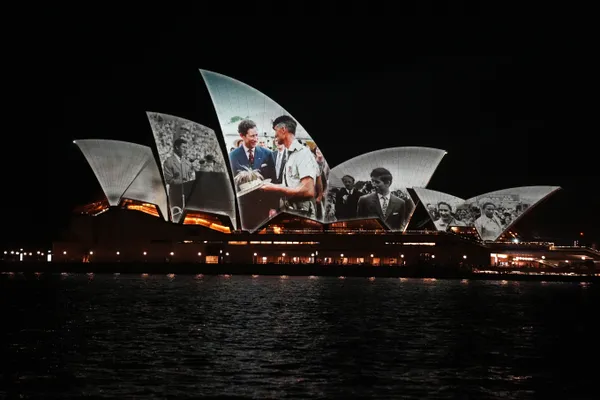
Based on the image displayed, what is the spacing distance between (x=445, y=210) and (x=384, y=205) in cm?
532

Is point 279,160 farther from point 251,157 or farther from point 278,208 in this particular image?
point 278,208

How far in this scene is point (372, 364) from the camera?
16.4 metres

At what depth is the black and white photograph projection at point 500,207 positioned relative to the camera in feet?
222

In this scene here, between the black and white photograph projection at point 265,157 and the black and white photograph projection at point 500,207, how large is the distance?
12941 millimetres

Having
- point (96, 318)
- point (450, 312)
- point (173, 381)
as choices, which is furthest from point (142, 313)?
point (173, 381)

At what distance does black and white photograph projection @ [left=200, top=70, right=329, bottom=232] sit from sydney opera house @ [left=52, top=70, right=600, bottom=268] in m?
0.10

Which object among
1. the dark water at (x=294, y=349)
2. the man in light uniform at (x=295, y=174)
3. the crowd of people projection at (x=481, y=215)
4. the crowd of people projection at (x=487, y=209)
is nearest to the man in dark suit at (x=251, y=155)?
the man in light uniform at (x=295, y=174)

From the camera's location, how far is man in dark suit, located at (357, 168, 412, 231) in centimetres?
6581

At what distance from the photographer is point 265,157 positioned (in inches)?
2421

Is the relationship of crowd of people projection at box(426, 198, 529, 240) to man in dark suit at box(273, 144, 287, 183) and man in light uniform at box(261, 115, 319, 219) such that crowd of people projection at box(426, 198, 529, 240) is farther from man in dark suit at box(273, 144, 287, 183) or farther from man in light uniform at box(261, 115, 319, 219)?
man in dark suit at box(273, 144, 287, 183)

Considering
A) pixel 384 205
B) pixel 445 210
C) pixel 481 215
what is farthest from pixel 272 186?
pixel 481 215

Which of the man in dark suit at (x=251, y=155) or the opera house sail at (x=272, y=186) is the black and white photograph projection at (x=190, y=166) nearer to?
the opera house sail at (x=272, y=186)

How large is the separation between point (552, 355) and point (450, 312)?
10.3m

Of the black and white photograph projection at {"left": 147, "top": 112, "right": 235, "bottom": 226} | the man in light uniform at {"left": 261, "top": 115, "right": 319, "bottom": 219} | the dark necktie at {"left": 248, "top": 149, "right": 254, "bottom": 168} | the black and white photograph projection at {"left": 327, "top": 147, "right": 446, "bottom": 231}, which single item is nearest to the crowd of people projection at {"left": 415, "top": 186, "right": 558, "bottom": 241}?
the black and white photograph projection at {"left": 327, "top": 147, "right": 446, "bottom": 231}
